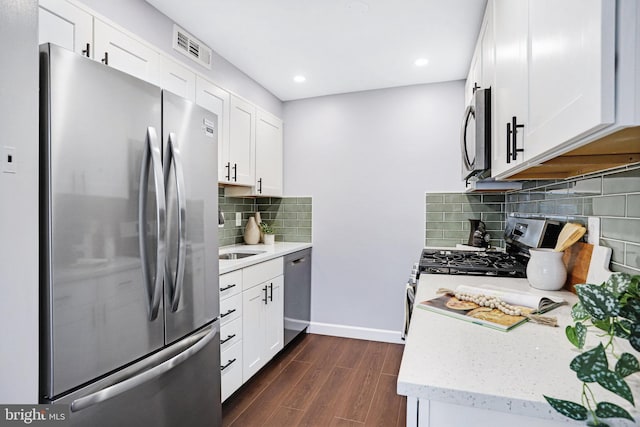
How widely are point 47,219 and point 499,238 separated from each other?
307 cm

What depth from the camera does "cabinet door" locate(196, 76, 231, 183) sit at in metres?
2.39

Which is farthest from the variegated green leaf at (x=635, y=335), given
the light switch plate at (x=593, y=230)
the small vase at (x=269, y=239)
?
the small vase at (x=269, y=239)

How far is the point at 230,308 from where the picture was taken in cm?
212

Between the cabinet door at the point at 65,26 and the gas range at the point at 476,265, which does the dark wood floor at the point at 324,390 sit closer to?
the gas range at the point at 476,265

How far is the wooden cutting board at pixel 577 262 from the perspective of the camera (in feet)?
4.22

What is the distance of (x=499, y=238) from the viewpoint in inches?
116

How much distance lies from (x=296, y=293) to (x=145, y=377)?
196 centimetres

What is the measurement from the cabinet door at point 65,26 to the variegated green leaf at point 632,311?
6.63ft

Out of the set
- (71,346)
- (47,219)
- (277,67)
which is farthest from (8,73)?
(277,67)

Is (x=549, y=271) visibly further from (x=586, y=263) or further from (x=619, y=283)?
(x=619, y=283)

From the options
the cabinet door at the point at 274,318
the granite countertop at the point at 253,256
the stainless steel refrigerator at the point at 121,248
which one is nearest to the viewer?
the stainless steel refrigerator at the point at 121,248

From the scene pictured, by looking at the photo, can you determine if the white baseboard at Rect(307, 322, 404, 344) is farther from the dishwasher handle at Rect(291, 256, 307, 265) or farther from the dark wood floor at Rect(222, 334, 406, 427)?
the dishwasher handle at Rect(291, 256, 307, 265)

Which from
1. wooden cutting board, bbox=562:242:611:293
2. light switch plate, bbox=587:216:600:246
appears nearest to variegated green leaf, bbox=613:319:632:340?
wooden cutting board, bbox=562:242:611:293

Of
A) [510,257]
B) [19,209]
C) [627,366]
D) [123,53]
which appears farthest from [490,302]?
[123,53]
